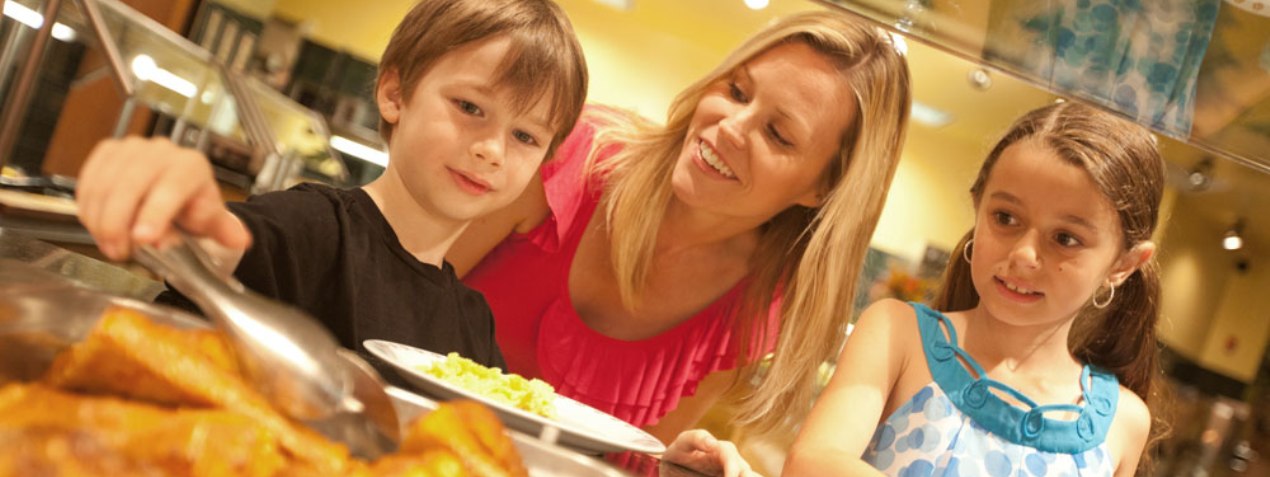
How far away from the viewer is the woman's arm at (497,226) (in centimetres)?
141

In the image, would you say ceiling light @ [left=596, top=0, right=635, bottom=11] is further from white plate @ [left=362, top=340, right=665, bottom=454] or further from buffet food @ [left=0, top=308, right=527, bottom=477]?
buffet food @ [left=0, top=308, right=527, bottom=477]

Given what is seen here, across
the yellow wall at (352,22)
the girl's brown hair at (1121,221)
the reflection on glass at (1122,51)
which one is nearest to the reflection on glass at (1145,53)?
the reflection on glass at (1122,51)

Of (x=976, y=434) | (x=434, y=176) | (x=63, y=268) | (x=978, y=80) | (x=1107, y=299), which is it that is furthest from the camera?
(x=978, y=80)

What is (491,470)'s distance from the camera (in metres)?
0.38

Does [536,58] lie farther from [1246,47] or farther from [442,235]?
[1246,47]

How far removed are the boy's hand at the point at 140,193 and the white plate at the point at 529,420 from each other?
0.63 ft

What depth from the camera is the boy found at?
0.84 m

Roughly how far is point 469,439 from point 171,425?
113 mm

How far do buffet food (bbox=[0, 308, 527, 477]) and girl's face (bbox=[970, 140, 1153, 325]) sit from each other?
2.78 ft

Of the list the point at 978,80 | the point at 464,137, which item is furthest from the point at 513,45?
the point at 978,80

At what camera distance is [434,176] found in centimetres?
96

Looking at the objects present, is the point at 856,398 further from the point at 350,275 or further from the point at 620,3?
the point at 620,3

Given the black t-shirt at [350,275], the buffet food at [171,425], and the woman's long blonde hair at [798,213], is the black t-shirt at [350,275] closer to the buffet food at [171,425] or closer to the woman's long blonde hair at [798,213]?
the buffet food at [171,425]

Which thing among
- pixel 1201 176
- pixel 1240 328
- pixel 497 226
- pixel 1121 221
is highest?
pixel 1201 176
